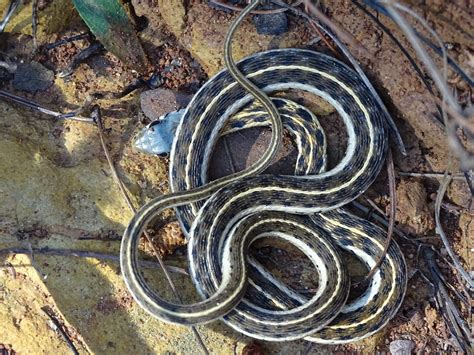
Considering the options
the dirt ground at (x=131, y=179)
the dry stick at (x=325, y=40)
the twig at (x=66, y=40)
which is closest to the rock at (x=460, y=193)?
the dirt ground at (x=131, y=179)

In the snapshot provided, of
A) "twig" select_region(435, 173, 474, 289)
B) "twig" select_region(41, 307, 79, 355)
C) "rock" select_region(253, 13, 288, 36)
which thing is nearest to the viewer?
"twig" select_region(41, 307, 79, 355)

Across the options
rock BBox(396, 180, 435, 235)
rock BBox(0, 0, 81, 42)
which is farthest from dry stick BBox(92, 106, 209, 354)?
rock BBox(396, 180, 435, 235)

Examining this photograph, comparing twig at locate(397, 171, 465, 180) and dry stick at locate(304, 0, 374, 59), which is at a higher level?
dry stick at locate(304, 0, 374, 59)

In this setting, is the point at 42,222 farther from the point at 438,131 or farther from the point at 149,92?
the point at 438,131

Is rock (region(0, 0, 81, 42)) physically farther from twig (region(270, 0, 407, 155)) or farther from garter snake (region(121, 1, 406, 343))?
twig (region(270, 0, 407, 155))

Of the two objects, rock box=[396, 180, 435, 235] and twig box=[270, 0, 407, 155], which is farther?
rock box=[396, 180, 435, 235]

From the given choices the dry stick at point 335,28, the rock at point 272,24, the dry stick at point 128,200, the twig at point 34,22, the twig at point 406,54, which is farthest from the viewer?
the twig at point 34,22

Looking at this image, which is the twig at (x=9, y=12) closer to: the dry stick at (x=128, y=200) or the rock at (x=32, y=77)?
the rock at (x=32, y=77)
